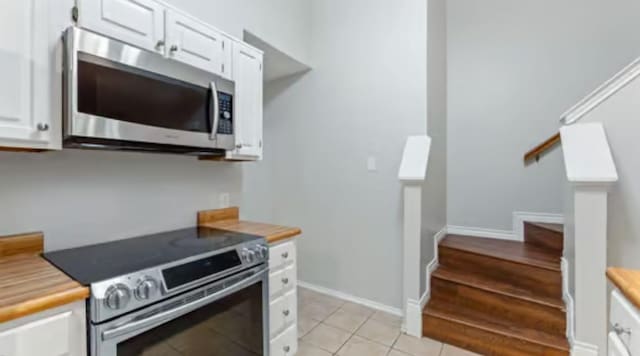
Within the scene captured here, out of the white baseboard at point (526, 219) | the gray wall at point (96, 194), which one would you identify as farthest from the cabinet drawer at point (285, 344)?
the white baseboard at point (526, 219)

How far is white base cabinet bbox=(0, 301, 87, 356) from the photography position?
2.61 ft

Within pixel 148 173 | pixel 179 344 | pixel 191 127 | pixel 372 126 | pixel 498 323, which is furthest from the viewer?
pixel 372 126

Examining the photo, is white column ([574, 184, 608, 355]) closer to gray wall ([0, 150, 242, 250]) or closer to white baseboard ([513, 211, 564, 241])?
white baseboard ([513, 211, 564, 241])

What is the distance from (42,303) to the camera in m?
0.83

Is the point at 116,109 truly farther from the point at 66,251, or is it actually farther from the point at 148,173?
the point at 66,251

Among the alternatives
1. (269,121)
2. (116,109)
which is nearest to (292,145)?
(269,121)

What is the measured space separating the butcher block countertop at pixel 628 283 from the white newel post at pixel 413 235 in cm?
126

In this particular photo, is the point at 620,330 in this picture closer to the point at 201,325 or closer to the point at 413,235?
the point at 413,235

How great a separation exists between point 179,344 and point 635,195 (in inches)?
99.8

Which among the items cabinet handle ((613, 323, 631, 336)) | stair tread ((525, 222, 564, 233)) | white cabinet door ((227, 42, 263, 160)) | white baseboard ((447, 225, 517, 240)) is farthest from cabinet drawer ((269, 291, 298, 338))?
stair tread ((525, 222, 564, 233))

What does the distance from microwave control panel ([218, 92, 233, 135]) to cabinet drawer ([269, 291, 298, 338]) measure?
105cm

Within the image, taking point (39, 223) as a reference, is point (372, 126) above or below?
above

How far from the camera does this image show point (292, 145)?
3209mm

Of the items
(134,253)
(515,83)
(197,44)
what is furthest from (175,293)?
(515,83)
